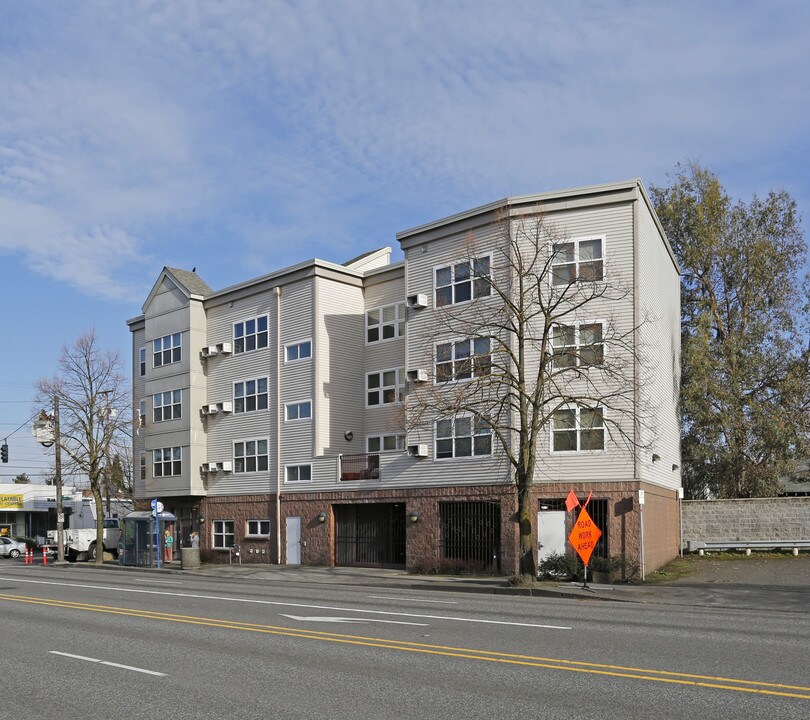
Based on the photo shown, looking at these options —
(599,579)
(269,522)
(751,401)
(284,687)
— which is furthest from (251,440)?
(284,687)

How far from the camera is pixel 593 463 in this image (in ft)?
95.8

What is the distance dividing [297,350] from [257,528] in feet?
26.5

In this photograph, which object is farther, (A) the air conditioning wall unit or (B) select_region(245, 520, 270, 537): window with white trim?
(B) select_region(245, 520, 270, 537): window with white trim

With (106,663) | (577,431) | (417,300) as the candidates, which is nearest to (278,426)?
(417,300)

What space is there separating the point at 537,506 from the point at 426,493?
4630mm

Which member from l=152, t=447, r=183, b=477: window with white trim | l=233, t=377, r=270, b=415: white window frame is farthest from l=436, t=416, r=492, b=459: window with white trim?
l=152, t=447, r=183, b=477: window with white trim

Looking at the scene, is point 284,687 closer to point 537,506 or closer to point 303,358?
point 537,506

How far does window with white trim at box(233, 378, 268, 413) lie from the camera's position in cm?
4097

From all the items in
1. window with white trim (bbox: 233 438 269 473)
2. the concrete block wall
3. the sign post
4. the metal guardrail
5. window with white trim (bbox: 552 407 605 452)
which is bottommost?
the metal guardrail

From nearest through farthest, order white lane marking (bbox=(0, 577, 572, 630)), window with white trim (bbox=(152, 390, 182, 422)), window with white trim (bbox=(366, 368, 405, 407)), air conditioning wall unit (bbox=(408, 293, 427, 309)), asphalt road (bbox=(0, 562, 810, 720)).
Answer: asphalt road (bbox=(0, 562, 810, 720)) < white lane marking (bbox=(0, 577, 572, 630)) < air conditioning wall unit (bbox=(408, 293, 427, 309)) < window with white trim (bbox=(366, 368, 405, 407)) < window with white trim (bbox=(152, 390, 182, 422))

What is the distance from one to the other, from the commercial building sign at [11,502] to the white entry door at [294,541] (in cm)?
4700

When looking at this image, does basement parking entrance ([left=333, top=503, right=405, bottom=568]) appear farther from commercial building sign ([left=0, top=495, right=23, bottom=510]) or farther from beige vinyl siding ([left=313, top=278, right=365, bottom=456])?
commercial building sign ([left=0, top=495, right=23, bottom=510])

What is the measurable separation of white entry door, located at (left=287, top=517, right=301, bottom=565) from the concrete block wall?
51.8 ft

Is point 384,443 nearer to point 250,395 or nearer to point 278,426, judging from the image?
point 278,426
